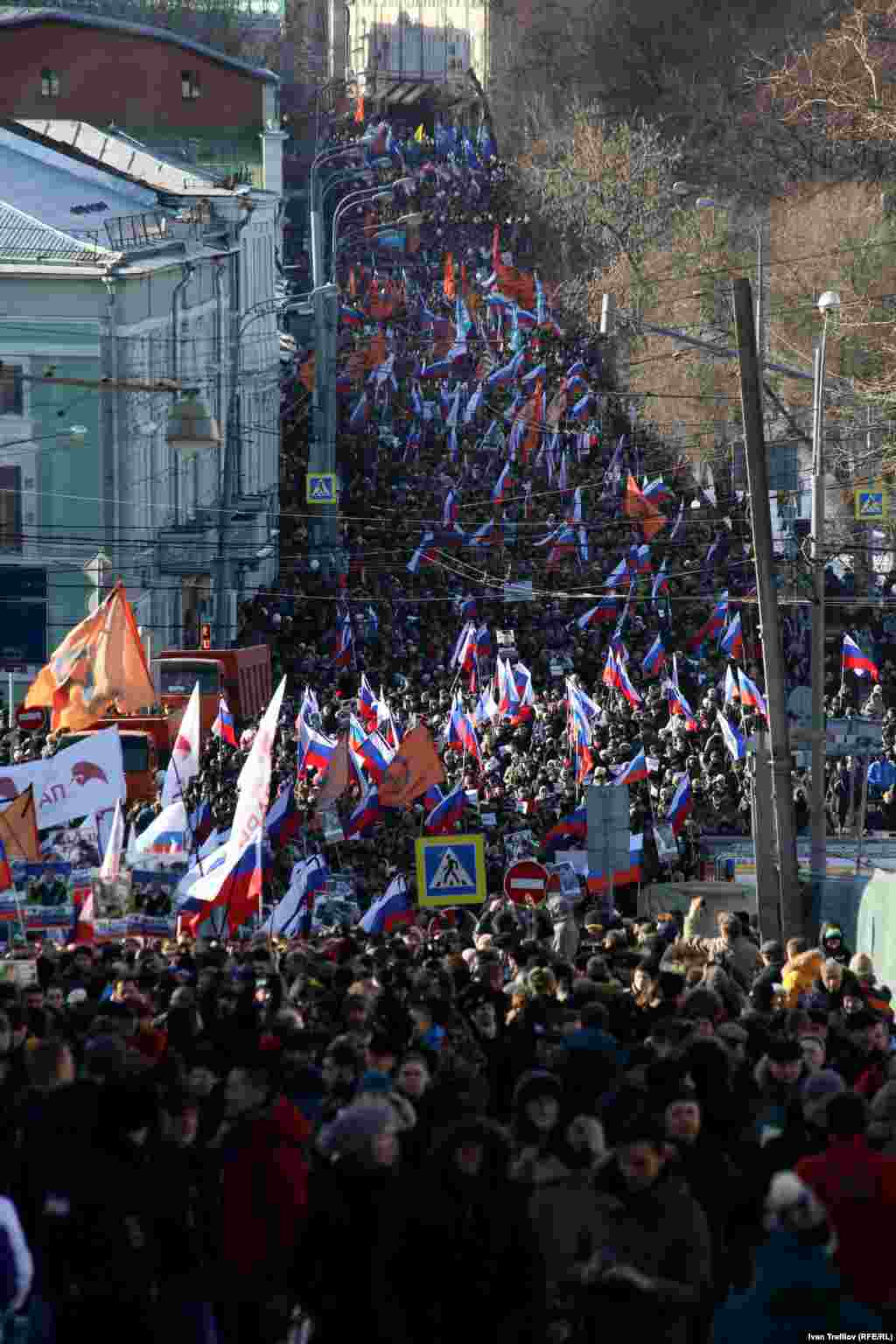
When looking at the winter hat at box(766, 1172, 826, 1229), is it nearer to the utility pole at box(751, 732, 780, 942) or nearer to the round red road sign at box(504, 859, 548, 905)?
the utility pole at box(751, 732, 780, 942)

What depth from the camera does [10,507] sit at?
147 feet

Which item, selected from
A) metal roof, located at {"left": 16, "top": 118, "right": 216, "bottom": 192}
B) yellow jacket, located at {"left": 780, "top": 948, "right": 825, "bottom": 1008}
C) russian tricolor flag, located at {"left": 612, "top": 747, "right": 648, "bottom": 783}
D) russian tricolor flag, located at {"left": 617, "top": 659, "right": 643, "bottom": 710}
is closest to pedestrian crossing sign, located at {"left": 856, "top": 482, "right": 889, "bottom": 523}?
russian tricolor flag, located at {"left": 617, "top": 659, "right": 643, "bottom": 710}

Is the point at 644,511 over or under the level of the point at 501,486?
under

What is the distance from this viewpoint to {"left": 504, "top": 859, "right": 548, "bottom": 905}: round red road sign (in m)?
21.4

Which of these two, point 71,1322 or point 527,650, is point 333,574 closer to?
point 527,650

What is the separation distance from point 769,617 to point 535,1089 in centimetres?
1194

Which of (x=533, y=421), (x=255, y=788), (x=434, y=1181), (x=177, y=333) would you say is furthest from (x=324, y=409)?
(x=434, y=1181)

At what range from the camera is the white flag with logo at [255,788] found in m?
18.9

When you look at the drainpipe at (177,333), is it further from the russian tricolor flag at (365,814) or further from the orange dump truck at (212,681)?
the russian tricolor flag at (365,814)

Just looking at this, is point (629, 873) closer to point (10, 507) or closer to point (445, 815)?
point (445, 815)

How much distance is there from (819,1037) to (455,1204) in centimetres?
401

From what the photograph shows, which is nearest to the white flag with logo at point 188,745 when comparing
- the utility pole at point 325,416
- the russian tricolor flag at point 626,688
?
the russian tricolor flag at point 626,688

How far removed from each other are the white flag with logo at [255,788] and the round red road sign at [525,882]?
2.62m

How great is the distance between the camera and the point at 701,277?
228 feet
